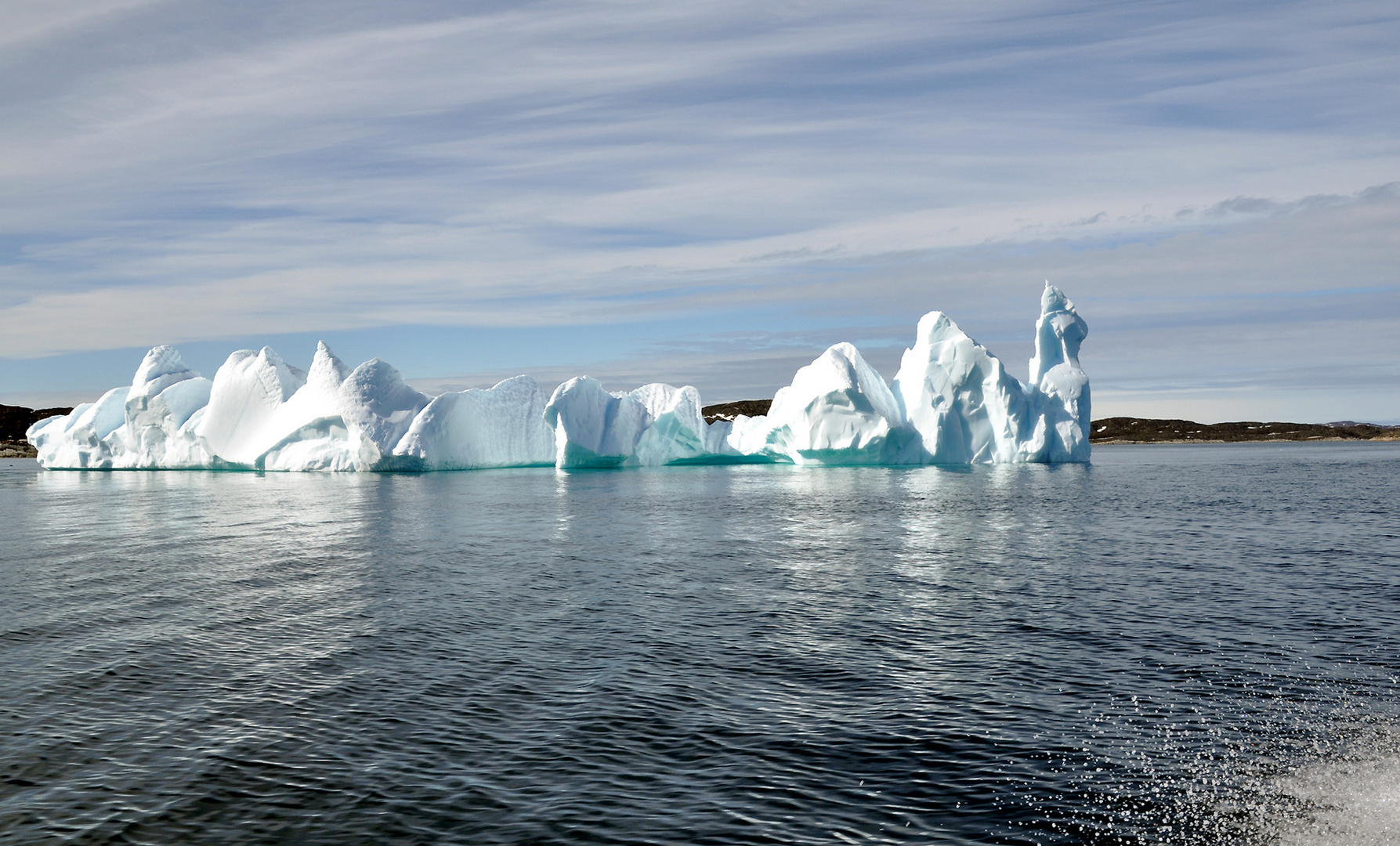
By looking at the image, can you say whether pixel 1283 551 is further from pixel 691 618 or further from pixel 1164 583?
pixel 691 618

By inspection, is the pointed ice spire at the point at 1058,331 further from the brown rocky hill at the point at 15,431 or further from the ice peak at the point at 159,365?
the brown rocky hill at the point at 15,431

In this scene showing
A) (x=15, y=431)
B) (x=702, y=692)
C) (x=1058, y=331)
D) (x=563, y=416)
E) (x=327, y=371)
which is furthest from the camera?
(x=15, y=431)

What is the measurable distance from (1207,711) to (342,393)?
5091 cm

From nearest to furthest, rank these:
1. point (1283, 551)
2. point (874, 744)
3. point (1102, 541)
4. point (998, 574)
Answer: point (874, 744) → point (998, 574) → point (1283, 551) → point (1102, 541)

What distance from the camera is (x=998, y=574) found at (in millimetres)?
18391

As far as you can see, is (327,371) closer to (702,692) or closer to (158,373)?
(158,373)

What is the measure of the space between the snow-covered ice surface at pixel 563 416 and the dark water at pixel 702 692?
107 feet

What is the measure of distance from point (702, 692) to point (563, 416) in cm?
4753

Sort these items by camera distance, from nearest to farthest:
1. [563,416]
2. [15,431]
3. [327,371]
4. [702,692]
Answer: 1. [702,692]
2. [327,371]
3. [563,416]
4. [15,431]

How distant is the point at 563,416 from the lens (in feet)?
186

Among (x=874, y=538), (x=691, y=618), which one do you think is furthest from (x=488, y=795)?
(x=874, y=538)

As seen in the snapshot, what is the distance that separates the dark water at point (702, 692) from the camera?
278 inches

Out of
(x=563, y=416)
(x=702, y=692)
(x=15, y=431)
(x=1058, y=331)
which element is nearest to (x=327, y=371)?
(x=563, y=416)

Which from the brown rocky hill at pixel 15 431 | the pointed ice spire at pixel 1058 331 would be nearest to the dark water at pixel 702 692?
the pointed ice spire at pixel 1058 331
